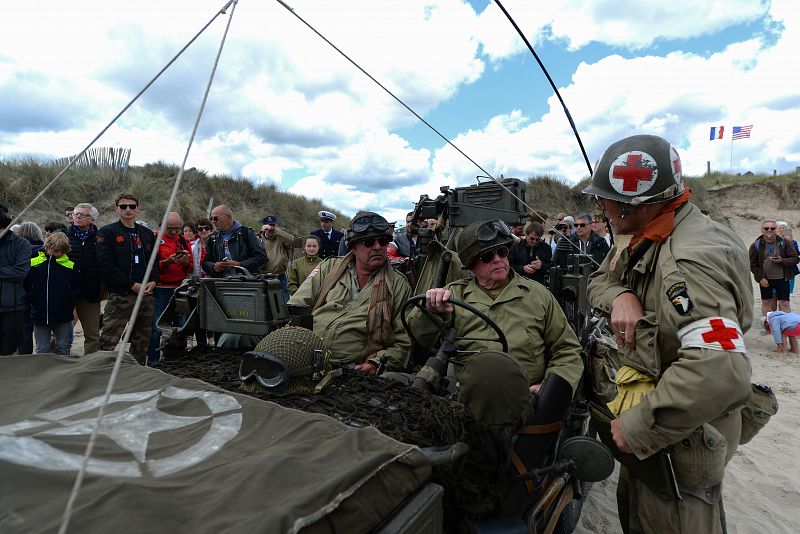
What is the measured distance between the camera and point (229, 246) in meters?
6.52

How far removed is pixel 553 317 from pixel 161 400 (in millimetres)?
2174

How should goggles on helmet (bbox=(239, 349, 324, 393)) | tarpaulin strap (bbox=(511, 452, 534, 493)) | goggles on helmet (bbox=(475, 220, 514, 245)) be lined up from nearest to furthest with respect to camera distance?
goggles on helmet (bbox=(239, 349, 324, 393)) → tarpaulin strap (bbox=(511, 452, 534, 493)) → goggles on helmet (bbox=(475, 220, 514, 245))

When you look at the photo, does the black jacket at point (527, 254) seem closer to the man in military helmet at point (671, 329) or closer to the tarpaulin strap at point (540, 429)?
the tarpaulin strap at point (540, 429)

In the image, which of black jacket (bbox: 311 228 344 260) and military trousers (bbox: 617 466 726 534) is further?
black jacket (bbox: 311 228 344 260)

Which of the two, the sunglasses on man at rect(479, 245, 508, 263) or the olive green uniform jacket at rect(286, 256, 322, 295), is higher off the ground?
the sunglasses on man at rect(479, 245, 508, 263)

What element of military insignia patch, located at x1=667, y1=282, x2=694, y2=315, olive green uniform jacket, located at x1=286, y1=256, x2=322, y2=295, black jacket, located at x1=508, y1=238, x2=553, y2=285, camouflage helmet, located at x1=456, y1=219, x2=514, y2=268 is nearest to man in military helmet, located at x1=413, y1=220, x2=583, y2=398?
camouflage helmet, located at x1=456, y1=219, x2=514, y2=268

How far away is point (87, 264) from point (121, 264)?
0.54 meters

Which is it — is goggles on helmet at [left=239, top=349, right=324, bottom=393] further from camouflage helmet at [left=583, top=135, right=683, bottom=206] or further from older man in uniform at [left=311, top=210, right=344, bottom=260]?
older man in uniform at [left=311, top=210, right=344, bottom=260]

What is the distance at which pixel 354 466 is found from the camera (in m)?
1.32

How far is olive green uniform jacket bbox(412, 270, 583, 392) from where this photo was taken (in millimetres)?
2855

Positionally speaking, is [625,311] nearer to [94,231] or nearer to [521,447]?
[521,447]

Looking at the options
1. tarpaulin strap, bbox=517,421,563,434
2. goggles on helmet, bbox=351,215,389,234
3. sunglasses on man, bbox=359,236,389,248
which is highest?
goggles on helmet, bbox=351,215,389,234

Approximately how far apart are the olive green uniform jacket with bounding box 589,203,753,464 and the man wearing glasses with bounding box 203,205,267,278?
212 inches

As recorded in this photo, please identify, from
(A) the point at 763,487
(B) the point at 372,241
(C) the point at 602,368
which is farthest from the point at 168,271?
(A) the point at 763,487
